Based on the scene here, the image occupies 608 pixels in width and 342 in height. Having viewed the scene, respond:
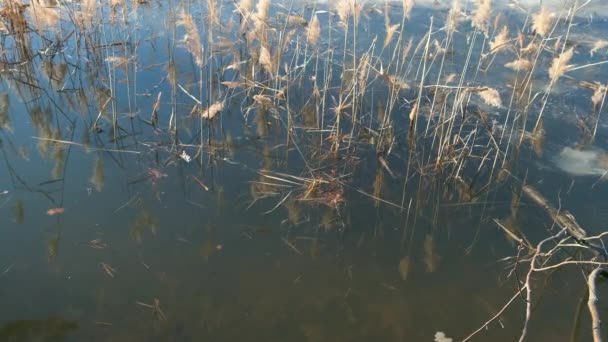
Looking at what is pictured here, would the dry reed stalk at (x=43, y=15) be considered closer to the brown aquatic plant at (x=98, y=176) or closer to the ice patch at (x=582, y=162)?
the brown aquatic plant at (x=98, y=176)

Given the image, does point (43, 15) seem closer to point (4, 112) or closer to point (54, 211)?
point (4, 112)

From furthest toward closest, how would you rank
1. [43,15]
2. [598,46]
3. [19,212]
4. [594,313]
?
[598,46], [43,15], [19,212], [594,313]

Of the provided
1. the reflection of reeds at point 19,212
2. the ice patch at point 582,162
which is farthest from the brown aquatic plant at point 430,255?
the reflection of reeds at point 19,212

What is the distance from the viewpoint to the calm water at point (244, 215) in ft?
7.11

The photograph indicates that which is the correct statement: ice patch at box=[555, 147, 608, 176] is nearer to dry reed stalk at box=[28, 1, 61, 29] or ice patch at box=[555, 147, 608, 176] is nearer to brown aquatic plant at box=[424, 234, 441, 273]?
brown aquatic plant at box=[424, 234, 441, 273]

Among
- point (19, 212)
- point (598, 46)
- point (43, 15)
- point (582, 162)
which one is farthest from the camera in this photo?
point (598, 46)

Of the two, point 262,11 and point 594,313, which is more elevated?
point 262,11

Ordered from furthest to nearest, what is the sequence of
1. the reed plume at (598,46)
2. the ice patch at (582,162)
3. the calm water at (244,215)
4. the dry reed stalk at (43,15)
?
the reed plume at (598,46) → the dry reed stalk at (43,15) → the ice patch at (582,162) → the calm water at (244,215)

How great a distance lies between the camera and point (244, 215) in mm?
2717

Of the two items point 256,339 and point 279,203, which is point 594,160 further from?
point 256,339

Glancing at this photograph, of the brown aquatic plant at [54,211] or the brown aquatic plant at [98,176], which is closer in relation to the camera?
the brown aquatic plant at [54,211]

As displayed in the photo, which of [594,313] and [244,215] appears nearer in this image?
[594,313]

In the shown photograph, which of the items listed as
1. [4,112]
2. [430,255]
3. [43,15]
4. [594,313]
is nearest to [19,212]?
[4,112]

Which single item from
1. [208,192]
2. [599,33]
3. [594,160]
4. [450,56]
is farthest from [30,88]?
[599,33]
